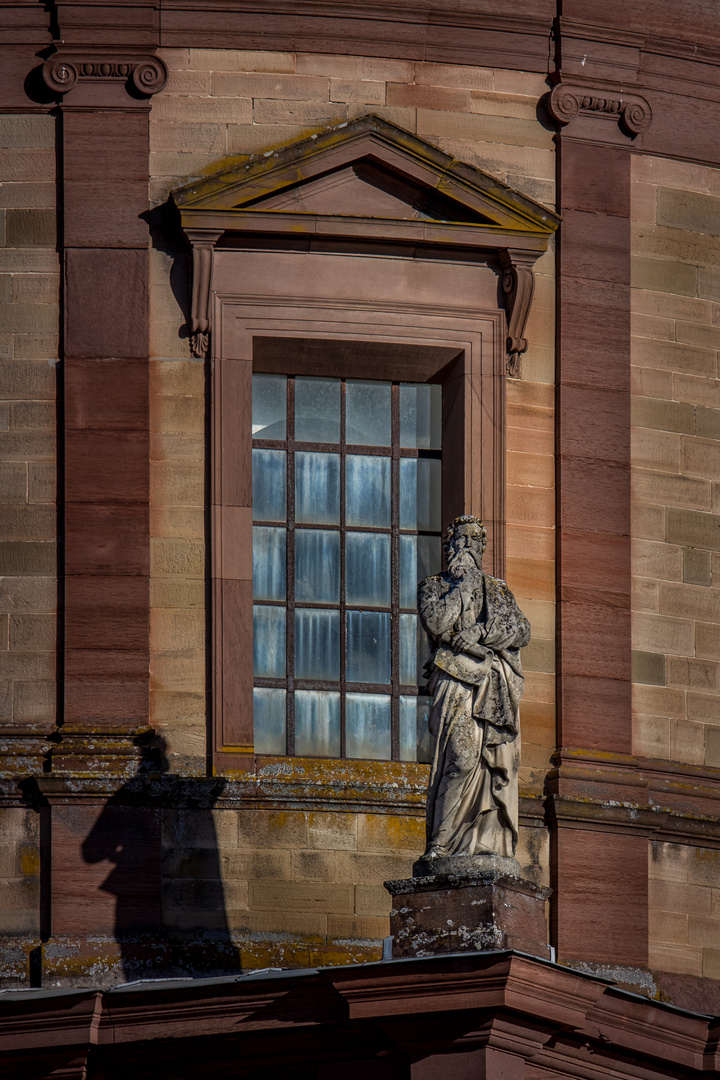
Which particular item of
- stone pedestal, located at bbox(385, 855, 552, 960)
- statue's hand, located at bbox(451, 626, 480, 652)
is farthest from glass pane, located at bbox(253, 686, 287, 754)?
stone pedestal, located at bbox(385, 855, 552, 960)

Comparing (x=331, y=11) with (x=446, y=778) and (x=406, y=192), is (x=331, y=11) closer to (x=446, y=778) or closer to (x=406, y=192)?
(x=406, y=192)

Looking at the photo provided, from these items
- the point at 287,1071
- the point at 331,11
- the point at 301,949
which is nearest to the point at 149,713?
the point at 301,949

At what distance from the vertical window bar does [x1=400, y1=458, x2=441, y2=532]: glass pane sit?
7cm

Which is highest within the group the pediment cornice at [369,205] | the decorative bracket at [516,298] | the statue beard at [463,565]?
the pediment cornice at [369,205]

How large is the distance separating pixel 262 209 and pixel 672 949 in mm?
6594

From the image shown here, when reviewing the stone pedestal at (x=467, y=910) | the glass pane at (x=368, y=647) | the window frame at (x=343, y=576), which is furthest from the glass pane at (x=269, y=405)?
the stone pedestal at (x=467, y=910)

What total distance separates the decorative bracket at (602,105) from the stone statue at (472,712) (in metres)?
5.72

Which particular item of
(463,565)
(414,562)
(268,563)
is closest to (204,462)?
(268,563)

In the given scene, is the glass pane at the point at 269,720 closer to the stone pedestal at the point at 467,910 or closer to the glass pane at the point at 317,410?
the glass pane at the point at 317,410

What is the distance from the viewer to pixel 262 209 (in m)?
22.1

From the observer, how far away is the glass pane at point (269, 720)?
2209 cm

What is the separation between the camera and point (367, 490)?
22766 mm

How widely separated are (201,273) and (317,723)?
144 inches

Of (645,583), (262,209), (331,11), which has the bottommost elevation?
(645,583)
